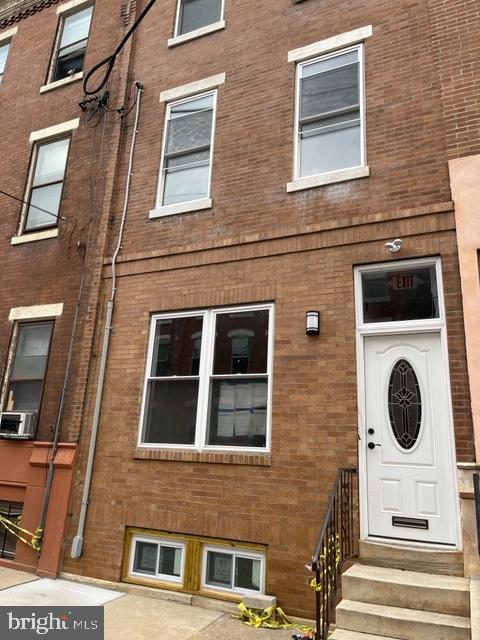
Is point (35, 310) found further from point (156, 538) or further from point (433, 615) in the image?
point (433, 615)

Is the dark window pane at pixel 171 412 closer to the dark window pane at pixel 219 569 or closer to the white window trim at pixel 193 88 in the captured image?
the dark window pane at pixel 219 569

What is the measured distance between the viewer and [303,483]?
5.46 metres

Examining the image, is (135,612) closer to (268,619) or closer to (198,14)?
(268,619)

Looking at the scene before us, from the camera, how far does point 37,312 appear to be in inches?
324

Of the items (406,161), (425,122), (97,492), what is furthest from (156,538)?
(425,122)

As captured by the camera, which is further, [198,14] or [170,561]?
[198,14]

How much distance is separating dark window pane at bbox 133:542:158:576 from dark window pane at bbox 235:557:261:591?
1127 mm

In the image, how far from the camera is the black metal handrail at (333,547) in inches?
157

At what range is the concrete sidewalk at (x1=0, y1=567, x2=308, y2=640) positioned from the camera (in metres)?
4.66

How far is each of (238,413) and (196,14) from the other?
23.6 feet

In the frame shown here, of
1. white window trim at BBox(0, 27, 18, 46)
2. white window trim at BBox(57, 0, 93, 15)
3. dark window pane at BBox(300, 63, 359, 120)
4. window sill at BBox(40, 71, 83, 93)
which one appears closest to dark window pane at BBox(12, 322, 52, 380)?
window sill at BBox(40, 71, 83, 93)

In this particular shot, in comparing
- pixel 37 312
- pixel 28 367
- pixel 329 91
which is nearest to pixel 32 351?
pixel 28 367

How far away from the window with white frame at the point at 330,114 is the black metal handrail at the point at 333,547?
13.2 feet

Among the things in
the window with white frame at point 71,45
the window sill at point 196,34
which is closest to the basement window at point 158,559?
the window sill at point 196,34
